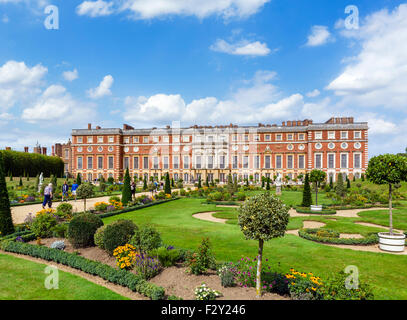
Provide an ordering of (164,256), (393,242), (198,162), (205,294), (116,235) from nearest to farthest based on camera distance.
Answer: (205,294)
(164,256)
(116,235)
(393,242)
(198,162)

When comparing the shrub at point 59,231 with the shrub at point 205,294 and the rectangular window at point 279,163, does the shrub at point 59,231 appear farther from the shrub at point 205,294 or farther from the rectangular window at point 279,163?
the rectangular window at point 279,163

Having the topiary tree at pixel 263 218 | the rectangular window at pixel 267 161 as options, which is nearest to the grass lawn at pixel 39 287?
the topiary tree at pixel 263 218

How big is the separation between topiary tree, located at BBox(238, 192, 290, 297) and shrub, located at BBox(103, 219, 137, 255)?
136 inches

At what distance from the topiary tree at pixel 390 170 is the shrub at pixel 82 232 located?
9.14 meters

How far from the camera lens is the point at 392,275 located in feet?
21.0

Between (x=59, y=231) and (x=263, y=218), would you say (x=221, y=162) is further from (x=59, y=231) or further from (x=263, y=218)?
(x=263, y=218)

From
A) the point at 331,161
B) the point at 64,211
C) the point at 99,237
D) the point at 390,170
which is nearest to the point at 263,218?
the point at 99,237

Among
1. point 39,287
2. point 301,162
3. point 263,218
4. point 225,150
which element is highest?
point 225,150

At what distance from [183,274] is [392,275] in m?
4.84

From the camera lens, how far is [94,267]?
632cm

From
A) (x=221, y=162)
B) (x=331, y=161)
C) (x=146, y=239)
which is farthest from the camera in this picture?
(x=221, y=162)

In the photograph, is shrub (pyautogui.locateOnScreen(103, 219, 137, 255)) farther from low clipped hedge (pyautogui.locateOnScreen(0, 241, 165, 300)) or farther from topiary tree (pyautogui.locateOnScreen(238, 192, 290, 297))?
topiary tree (pyautogui.locateOnScreen(238, 192, 290, 297))

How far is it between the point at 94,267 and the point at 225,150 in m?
39.9

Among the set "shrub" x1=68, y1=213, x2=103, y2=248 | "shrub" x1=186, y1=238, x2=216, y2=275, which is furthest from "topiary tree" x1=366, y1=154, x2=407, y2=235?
"shrub" x1=68, y1=213, x2=103, y2=248
